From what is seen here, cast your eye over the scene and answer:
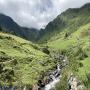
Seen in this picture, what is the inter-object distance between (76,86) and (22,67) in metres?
80.8

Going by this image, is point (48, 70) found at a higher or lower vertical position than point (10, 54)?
lower

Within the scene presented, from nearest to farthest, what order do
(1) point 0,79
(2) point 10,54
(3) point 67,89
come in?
(3) point 67,89
(1) point 0,79
(2) point 10,54

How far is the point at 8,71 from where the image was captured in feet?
458

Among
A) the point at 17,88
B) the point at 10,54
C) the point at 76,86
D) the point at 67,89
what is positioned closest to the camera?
the point at 76,86

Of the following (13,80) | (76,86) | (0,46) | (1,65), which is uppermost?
(0,46)

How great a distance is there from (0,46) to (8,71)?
55898 millimetres

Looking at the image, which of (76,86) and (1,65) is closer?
(76,86)

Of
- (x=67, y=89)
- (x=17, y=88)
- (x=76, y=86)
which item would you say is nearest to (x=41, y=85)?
(x=17, y=88)

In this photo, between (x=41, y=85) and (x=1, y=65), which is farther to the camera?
(x=1, y=65)

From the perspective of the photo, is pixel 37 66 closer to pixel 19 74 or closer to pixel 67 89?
pixel 19 74

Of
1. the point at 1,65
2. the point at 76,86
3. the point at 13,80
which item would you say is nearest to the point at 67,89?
the point at 76,86

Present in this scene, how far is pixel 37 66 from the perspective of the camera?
160 meters

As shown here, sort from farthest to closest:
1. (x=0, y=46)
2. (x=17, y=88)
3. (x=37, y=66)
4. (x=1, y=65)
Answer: (x=0, y=46), (x=37, y=66), (x=1, y=65), (x=17, y=88)

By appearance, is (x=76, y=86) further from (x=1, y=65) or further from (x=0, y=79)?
(x=1, y=65)
